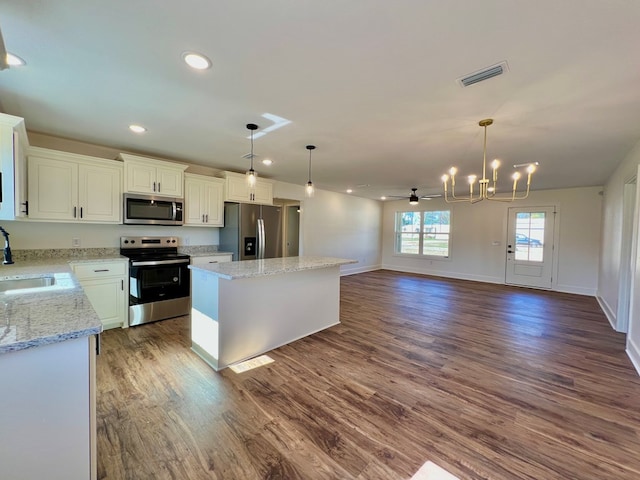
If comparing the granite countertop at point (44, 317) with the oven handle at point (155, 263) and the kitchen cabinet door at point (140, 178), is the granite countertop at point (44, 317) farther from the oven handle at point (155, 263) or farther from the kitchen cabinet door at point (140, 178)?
the kitchen cabinet door at point (140, 178)

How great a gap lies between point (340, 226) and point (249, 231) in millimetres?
3591

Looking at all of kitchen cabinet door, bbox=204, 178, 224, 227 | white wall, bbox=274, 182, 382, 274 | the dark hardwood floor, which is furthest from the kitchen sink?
white wall, bbox=274, 182, 382, 274

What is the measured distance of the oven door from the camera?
3.59 meters

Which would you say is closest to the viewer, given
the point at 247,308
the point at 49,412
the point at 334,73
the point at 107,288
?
the point at 49,412

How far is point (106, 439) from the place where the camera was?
175 centimetres

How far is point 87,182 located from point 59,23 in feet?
7.96

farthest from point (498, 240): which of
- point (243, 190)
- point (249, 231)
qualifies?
point (243, 190)

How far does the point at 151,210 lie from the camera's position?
3904 millimetres

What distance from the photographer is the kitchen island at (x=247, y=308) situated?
267cm

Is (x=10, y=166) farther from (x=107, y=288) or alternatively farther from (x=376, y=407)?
(x=376, y=407)

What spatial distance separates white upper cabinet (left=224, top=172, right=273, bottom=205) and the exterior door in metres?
6.27

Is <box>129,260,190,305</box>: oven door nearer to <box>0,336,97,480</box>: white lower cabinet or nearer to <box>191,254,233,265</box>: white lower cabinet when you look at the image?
<box>191,254,233,265</box>: white lower cabinet

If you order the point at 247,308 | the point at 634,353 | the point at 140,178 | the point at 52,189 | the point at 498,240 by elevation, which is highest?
the point at 140,178

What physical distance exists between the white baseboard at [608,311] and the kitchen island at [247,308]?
14.3 ft
